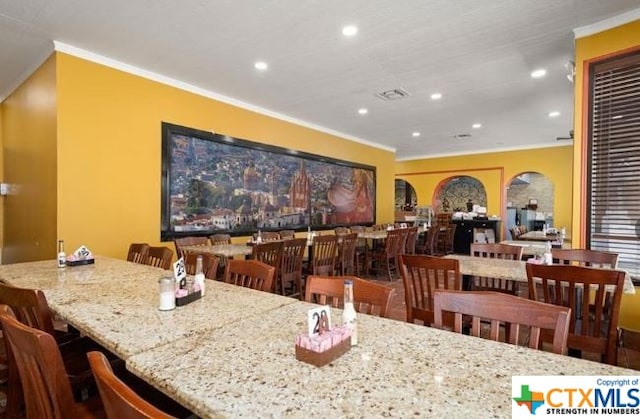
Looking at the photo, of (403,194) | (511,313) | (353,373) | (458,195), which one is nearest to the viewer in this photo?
(353,373)

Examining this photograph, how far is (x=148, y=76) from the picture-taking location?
4.38 meters

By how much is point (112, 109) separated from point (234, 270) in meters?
3.17

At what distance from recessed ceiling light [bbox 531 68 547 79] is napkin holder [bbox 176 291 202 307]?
4749 millimetres

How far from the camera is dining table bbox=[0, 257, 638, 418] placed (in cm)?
79

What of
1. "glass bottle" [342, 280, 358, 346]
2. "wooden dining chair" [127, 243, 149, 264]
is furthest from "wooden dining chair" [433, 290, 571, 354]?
"wooden dining chair" [127, 243, 149, 264]

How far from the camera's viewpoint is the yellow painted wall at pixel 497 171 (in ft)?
28.6

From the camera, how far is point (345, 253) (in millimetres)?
5141

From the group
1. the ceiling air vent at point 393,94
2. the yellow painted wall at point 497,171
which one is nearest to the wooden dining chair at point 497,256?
the ceiling air vent at point 393,94

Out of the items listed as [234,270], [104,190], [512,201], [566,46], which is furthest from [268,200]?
[512,201]

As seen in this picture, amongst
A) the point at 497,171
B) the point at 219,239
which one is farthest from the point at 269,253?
the point at 497,171

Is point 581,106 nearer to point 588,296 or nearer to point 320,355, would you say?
point 588,296

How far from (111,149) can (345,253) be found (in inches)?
134

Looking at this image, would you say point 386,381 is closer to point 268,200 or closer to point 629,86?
point 629,86

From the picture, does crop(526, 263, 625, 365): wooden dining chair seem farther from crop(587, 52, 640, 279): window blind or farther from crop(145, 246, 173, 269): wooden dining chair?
crop(145, 246, 173, 269): wooden dining chair
